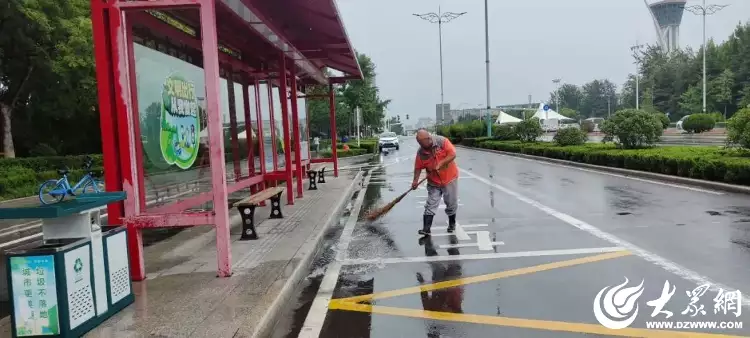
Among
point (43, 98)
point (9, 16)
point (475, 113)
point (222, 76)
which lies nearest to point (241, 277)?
point (222, 76)

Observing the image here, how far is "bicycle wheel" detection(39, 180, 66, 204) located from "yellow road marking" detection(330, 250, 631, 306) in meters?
2.54

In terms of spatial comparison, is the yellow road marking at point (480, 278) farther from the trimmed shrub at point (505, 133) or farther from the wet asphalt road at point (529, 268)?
the trimmed shrub at point (505, 133)

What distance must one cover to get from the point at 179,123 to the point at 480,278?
4.19 metres

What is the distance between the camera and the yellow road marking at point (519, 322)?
175 inches

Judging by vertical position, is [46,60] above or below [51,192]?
Answer: above

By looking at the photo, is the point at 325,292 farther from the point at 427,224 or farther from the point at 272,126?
the point at 272,126

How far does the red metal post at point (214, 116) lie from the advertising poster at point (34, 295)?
2.02m

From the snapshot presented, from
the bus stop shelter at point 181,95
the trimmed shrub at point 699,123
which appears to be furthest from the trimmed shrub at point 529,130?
the bus stop shelter at point 181,95

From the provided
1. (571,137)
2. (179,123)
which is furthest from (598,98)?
(179,123)

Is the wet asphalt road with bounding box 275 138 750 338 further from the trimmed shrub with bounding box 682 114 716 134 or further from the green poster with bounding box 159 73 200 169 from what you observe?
the trimmed shrub with bounding box 682 114 716 134

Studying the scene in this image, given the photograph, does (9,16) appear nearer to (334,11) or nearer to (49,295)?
(334,11)

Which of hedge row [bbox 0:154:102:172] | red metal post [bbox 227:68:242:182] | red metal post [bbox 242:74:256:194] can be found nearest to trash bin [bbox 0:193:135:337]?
red metal post [bbox 227:68:242:182]

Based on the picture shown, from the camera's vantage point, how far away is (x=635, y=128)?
64.4 ft

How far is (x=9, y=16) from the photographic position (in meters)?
23.5
